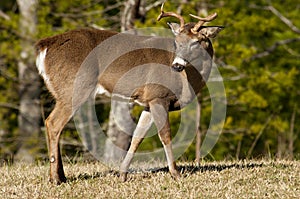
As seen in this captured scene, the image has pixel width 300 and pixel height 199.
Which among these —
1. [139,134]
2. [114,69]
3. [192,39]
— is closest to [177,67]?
[192,39]

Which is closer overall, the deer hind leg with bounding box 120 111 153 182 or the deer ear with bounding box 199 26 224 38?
the deer hind leg with bounding box 120 111 153 182

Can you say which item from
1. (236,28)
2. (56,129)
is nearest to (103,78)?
(56,129)

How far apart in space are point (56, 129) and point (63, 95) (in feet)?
1.22

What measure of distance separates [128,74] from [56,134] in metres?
1.11

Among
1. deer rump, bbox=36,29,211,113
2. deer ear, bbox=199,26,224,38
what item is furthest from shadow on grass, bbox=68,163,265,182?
deer ear, bbox=199,26,224,38

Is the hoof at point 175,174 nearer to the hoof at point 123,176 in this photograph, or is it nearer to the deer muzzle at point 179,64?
the hoof at point 123,176

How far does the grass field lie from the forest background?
551cm

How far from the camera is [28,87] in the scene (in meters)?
18.0

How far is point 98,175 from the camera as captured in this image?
23.8 ft

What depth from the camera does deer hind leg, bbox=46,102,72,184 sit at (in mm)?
6828

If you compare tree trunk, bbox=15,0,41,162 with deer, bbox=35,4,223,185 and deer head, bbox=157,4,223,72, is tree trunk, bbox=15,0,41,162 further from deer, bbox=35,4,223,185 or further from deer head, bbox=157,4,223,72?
deer head, bbox=157,4,223,72

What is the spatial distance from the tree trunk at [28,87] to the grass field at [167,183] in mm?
7637

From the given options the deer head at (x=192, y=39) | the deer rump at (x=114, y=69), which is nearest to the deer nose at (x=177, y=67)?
the deer head at (x=192, y=39)

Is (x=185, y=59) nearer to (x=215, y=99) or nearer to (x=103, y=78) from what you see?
(x=103, y=78)
